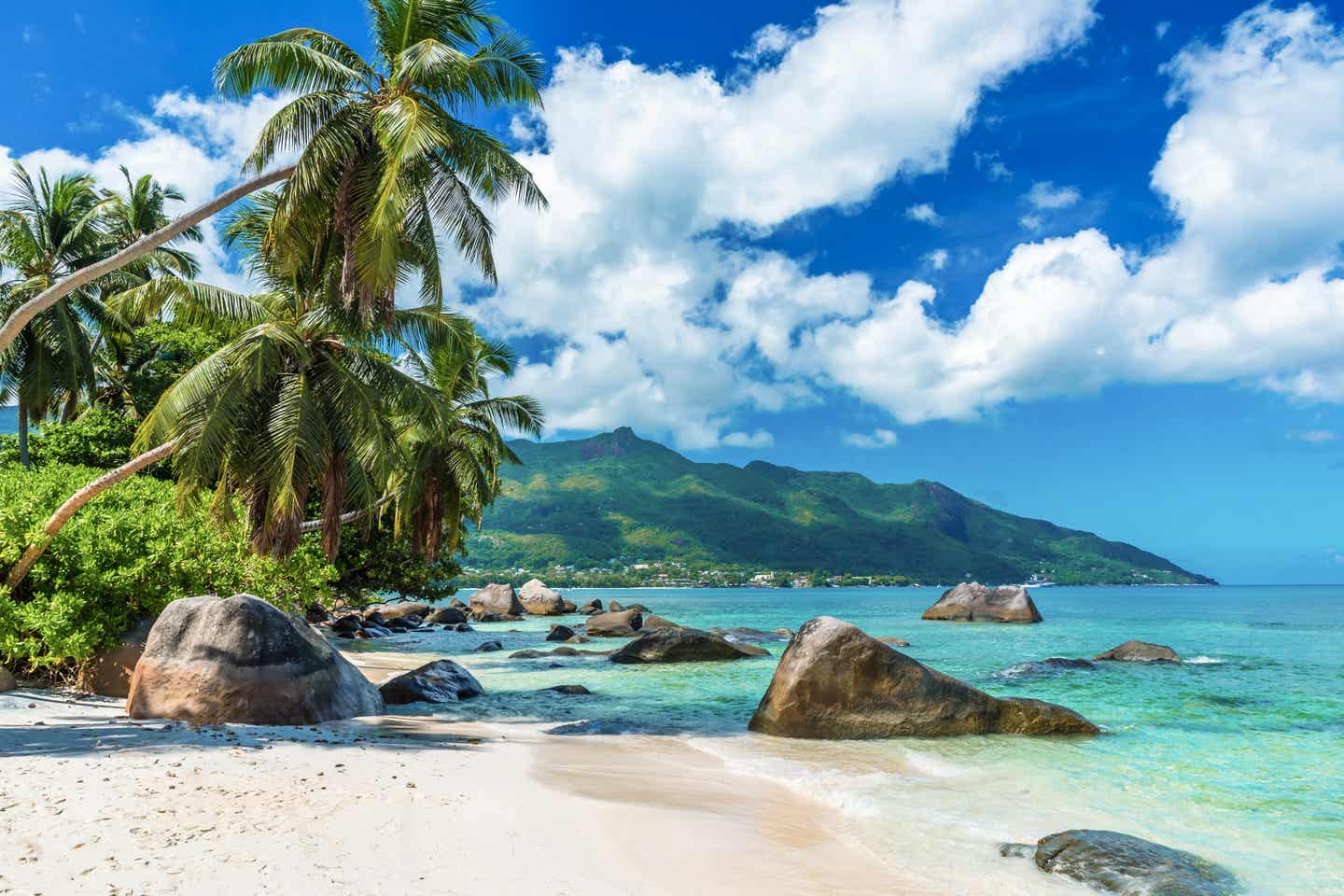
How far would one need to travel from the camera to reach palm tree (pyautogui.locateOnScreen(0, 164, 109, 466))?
1043 inches

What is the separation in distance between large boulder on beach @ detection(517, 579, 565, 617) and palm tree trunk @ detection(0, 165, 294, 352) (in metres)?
47.4

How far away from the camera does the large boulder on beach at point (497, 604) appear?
53.9 m

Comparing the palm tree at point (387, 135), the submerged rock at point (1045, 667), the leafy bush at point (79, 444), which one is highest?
the palm tree at point (387, 135)

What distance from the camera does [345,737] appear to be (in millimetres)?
9383

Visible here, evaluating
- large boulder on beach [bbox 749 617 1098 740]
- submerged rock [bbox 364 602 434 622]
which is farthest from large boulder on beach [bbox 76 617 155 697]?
submerged rock [bbox 364 602 434 622]

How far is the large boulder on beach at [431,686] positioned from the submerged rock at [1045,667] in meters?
13.7

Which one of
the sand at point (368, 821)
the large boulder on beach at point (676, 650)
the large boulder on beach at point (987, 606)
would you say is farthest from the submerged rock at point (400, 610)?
the sand at point (368, 821)

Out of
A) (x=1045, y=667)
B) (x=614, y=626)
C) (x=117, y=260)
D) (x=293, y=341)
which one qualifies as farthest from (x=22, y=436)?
(x=1045, y=667)

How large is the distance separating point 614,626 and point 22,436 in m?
22.5

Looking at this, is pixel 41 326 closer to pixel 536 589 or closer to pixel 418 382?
pixel 418 382

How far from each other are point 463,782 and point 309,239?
1127 cm

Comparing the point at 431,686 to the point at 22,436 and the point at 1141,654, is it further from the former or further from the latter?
the point at 1141,654

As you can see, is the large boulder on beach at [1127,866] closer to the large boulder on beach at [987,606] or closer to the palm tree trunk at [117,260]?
the palm tree trunk at [117,260]

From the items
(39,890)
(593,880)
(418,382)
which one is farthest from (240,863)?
(418,382)
